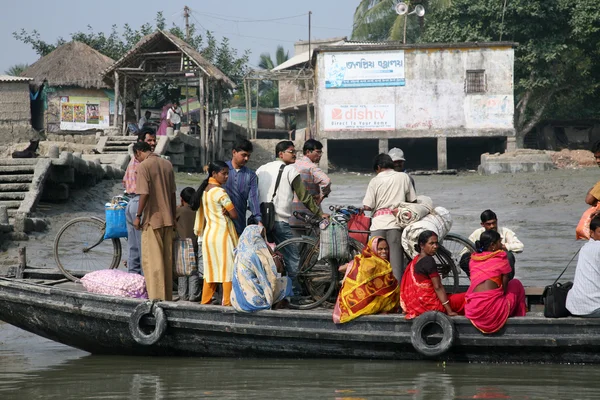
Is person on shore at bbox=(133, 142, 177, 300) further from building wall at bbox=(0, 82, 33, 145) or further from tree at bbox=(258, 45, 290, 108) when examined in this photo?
tree at bbox=(258, 45, 290, 108)

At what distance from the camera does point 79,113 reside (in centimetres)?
3247

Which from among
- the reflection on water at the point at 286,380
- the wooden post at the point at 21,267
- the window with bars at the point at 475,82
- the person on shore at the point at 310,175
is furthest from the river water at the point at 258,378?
the window with bars at the point at 475,82

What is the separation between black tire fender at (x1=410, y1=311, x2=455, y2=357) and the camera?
24.5 ft

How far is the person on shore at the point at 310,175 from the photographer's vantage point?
8531 mm

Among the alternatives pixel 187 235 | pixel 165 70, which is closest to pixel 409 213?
pixel 187 235

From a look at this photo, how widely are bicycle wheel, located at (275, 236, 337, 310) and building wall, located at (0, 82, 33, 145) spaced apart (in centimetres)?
2321

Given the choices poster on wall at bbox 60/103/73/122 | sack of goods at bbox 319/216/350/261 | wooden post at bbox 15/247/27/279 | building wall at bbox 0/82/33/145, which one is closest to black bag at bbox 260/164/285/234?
sack of goods at bbox 319/216/350/261

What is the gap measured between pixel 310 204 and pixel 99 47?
33.5m

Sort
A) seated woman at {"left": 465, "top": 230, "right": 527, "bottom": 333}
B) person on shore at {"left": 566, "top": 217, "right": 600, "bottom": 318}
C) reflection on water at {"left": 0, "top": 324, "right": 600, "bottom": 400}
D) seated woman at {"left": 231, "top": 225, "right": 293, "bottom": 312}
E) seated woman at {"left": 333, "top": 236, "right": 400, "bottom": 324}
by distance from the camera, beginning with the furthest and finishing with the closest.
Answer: seated woman at {"left": 231, "top": 225, "right": 293, "bottom": 312} < seated woman at {"left": 333, "top": 236, "right": 400, "bottom": 324} < seated woman at {"left": 465, "top": 230, "right": 527, "bottom": 333} < person on shore at {"left": 566, "top": 217, "right": 600, "bottom": 318} < reflection on water at {"left": 0, "top": 324, "right": 600, "bottom": 400}

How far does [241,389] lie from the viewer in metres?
7.07

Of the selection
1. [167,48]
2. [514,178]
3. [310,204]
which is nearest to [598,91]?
[514,178]

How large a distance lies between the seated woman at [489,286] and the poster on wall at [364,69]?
23414mm

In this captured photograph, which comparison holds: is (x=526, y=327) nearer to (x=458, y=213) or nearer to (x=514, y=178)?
(x=458, y=213)

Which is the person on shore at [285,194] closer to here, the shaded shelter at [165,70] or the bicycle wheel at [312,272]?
the bicycle wheel at [312,272]
